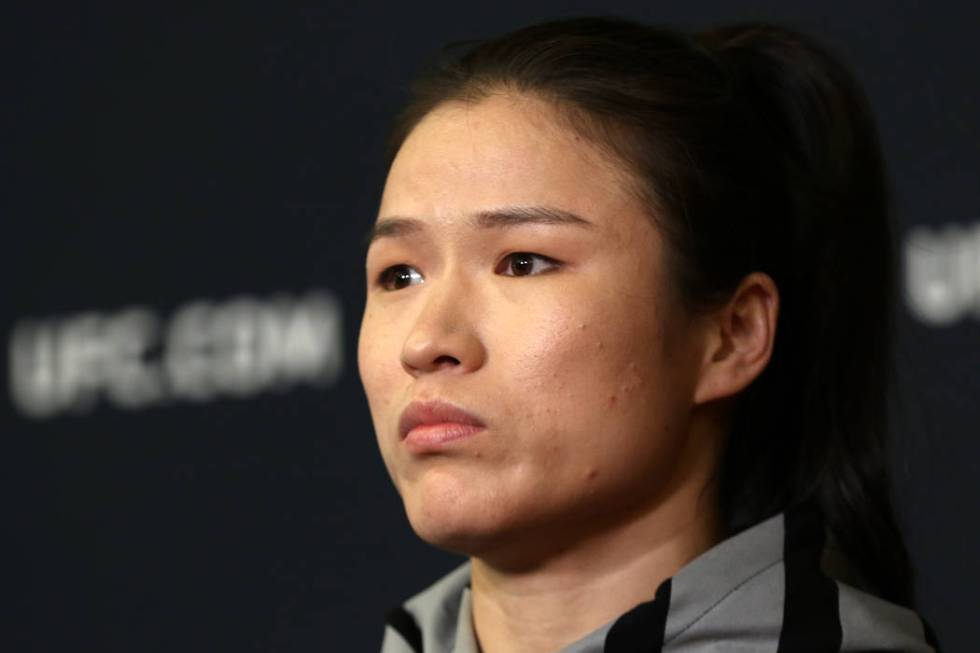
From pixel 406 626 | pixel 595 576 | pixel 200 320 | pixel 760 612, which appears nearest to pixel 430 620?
pixel 406 626

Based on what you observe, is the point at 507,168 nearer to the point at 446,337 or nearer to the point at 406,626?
the point at 446,337

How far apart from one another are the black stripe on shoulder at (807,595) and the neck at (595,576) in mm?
70

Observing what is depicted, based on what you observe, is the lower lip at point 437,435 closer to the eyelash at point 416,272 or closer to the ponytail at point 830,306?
the eyelash at point 416,272

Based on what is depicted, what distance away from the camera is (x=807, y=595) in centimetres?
110

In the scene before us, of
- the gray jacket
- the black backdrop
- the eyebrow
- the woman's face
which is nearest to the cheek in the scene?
the woman's face

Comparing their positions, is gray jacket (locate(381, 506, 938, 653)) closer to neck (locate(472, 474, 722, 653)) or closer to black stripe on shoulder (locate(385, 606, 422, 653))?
neck (locate(472, 474, 722, 653))

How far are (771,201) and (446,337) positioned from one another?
0.96ft

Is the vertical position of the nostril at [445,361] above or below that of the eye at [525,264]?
below

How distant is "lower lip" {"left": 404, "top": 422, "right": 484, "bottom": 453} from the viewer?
1072 mm

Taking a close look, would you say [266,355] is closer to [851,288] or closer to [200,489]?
[200,489]

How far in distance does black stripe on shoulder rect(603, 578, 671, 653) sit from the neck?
0.14 ft

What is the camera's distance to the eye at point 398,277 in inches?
46.1

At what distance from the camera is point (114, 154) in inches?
80.7

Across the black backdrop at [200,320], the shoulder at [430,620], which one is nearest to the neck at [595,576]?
the shoulder at [430,620]
